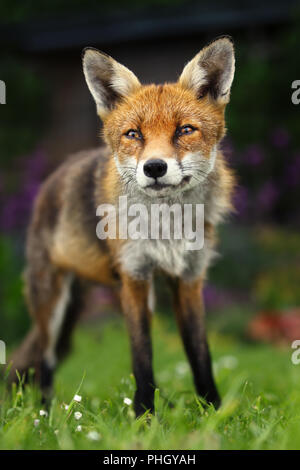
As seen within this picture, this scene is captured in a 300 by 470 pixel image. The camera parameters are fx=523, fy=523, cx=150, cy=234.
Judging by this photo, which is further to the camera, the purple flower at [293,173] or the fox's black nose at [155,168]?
the purple flower at [293,173]

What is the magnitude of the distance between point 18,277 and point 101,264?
5.52 m

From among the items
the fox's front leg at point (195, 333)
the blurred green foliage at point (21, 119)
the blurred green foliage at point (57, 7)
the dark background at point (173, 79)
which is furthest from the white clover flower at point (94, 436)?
the blurred green foliage at point (57, 7)

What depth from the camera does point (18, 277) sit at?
9172mm

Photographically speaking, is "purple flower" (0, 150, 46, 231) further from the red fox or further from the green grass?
the green grass

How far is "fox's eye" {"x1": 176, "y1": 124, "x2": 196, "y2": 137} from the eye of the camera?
9.77ft

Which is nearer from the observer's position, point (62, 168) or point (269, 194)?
point (62, 168)

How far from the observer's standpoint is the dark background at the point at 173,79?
11.2 meters

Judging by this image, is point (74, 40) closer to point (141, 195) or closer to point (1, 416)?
point (141, 195)

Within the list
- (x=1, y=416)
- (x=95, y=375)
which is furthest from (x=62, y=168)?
(x=95, y=375)

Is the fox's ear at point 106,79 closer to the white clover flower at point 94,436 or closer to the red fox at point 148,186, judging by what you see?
the red fox at point 148,186

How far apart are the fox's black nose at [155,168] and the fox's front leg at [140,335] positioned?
91 centimetres

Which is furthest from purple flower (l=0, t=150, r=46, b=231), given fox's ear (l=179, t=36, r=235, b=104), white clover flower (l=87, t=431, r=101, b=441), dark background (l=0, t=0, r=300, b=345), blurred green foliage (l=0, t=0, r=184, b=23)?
white clover flower (l=87, t=431, r=101, b=441)

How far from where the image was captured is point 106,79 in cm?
324

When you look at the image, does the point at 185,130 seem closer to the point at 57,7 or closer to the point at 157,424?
the point at 157,424
